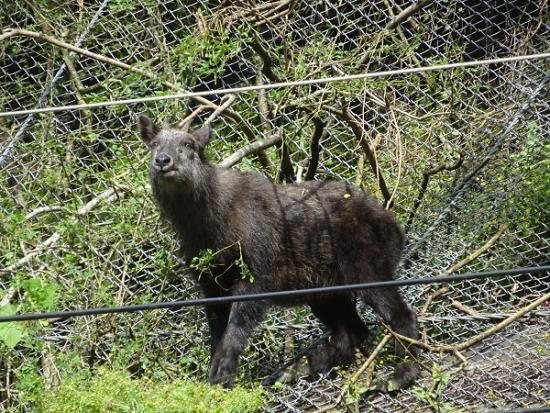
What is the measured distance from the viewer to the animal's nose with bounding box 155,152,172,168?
7.88 metres

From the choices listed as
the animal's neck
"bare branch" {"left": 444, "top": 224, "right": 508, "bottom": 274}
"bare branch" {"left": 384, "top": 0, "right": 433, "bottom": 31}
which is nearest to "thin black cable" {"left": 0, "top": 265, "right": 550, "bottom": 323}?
the animal's neck

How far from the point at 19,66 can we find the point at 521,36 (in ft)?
15.0

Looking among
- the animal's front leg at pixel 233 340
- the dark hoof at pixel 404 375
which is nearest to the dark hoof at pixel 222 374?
the animal's front leg at pixel 233 340

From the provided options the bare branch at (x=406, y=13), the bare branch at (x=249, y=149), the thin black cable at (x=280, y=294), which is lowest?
the bare branch at (x=249, y=149)

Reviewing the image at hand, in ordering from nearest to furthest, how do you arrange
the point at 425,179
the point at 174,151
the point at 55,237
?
the point at 174,151, the point at 55,237, the point at 425,179

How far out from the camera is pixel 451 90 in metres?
9.70

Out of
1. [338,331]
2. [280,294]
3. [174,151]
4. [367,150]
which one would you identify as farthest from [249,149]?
[280,294]

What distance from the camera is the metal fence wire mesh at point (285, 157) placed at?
334 inches

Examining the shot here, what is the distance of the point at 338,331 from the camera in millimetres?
8508

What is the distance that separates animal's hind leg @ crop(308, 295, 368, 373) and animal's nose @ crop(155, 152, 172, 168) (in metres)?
1.55

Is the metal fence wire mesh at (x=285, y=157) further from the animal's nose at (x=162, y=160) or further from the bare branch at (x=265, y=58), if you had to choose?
the animal's nose at (x=162, y=160)

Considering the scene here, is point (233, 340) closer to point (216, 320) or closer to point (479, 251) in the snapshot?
point (216, 320)

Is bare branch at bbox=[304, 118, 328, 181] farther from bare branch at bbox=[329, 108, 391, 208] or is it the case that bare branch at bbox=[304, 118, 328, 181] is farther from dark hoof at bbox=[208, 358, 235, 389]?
dark hoof at bbox=[208, 358, 235, 389]

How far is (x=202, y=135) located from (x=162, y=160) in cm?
44
